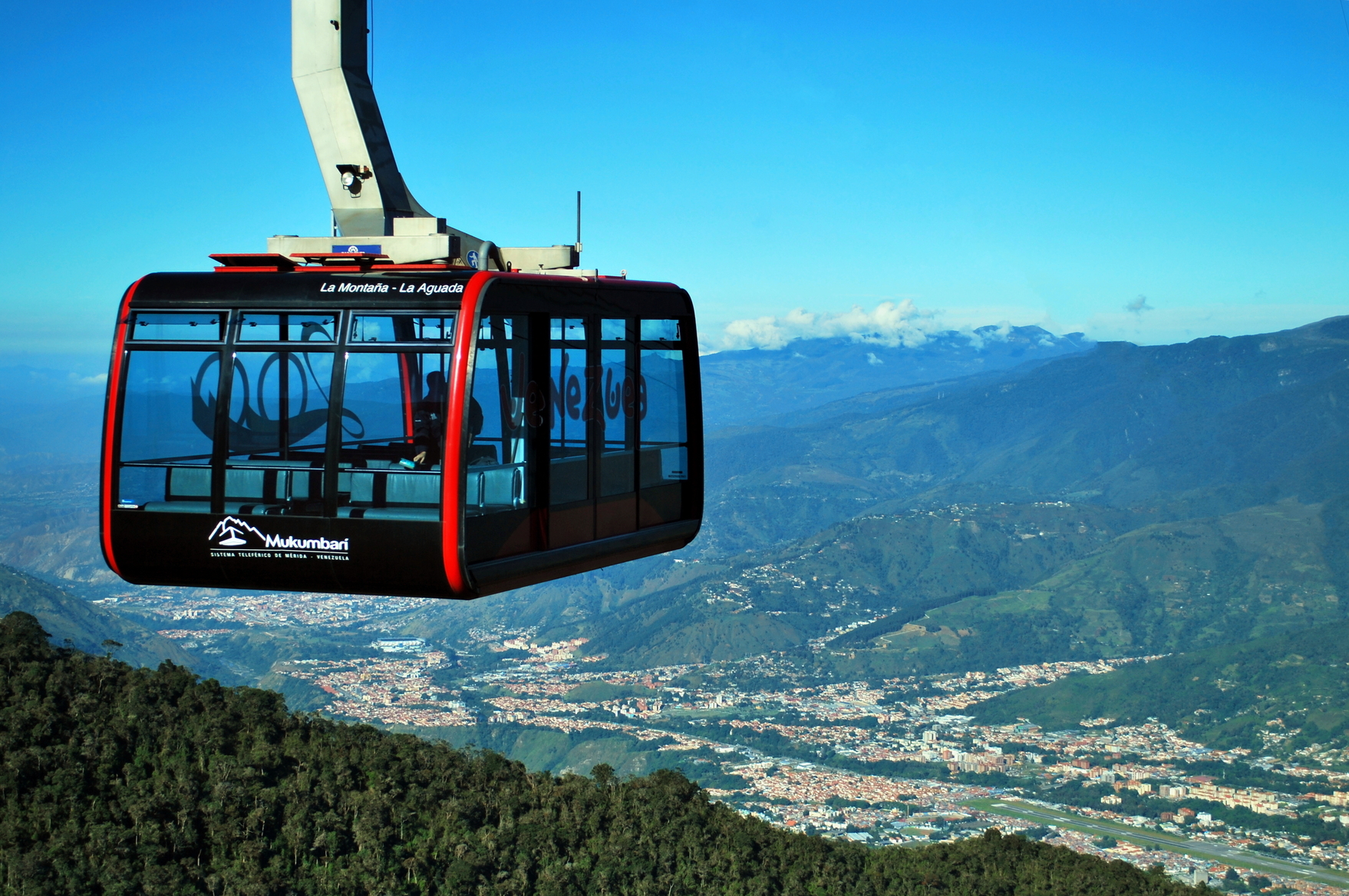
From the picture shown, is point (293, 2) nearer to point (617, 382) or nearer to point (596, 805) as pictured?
point (617, 382)

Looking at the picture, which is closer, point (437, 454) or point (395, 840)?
point (437, 454)

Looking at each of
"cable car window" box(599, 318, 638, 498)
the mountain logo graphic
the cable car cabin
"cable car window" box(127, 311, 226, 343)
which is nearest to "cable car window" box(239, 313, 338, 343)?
the cable car cabin

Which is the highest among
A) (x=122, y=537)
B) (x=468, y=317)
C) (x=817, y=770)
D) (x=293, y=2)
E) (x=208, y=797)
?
(x=293, y=2)

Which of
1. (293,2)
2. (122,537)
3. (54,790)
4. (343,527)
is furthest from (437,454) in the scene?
(54,790)

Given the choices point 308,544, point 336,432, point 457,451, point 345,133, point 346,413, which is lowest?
point 308,544

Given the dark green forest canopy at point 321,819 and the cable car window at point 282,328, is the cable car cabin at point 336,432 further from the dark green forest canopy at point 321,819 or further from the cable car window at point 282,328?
the dark green forest canopy at point 321,819

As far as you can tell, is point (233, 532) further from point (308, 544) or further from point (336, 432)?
point (336, 432)

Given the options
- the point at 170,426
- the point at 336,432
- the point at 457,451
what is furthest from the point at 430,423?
the point at 170,426

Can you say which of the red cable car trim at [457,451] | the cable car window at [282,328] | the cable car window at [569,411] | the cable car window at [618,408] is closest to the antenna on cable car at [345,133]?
the cable car window at [569,411]
